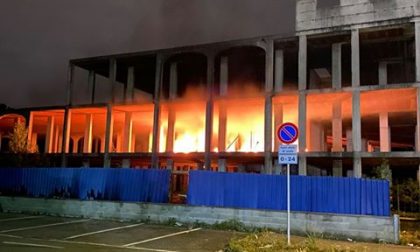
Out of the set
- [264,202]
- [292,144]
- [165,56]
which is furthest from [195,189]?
[165,56]

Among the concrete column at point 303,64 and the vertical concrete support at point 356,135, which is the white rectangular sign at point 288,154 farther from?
the concrete column at point 303,64

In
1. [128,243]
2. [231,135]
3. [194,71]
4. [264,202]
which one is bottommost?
[128,243]

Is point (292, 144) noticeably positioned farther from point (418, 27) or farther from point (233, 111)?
point (233, 111)

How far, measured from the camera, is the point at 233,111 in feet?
90.0

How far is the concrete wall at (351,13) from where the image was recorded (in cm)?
2122

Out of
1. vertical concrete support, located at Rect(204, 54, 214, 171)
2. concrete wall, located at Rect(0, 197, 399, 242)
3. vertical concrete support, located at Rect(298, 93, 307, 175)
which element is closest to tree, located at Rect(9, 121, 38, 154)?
concrete wall, located at Rect(0, 197, 399, 242)

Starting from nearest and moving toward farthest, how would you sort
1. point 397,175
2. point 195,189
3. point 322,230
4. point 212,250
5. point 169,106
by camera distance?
point 212,250, point 322,230, point 195,189, point 169,106, point 397,175

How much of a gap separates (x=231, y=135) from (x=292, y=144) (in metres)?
18.7

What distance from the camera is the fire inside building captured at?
2191cm

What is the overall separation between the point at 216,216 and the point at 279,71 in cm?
1314

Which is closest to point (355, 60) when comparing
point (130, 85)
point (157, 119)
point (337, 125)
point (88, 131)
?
point (337, 125)

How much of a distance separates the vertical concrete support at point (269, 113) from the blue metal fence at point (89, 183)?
898cm

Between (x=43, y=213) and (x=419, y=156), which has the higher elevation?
(x=419, y=156)

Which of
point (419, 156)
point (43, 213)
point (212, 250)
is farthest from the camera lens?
point (419, 156)
